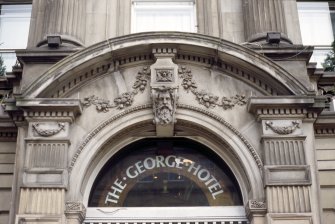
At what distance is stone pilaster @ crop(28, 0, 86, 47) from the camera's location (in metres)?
12.5

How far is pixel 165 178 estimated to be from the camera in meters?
11.8

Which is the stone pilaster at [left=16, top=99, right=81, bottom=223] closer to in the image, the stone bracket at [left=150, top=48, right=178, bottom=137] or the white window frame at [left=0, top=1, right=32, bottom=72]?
the stone bracket at [left=150, top=48, right=178, bottom=137]

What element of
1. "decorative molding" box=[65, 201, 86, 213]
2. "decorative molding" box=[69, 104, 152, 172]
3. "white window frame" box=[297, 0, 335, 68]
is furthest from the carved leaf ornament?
"white window frame" box=[297, 0, 335, 68]

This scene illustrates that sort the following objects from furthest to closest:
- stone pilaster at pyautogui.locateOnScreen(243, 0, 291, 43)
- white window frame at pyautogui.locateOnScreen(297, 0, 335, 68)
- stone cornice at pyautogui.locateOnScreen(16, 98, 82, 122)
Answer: white window frame at pyautogui.locateOnScreen(297, 0, 335, 68), stone pilaster at pyautogui.locateOnScreen(243, 0, 291, 43), stone cornice at pyautogui.locateOnScreen(16, 98, 82, 122)

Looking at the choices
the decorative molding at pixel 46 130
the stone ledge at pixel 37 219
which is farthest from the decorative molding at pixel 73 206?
the decorative molding at pixel 46 130

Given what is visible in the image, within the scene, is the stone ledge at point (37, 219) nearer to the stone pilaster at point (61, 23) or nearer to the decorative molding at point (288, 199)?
the decorative molding at point (288, 199)

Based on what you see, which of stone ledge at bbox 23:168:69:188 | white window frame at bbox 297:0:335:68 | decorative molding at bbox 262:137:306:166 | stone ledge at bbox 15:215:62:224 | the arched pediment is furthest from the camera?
white window frame at bbox 297:0:335:68

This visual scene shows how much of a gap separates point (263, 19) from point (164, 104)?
3506 millimetres

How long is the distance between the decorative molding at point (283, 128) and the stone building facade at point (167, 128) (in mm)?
31

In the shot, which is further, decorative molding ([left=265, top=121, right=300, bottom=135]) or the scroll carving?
decorative molding ([left=265, top=121, right=300, bottom=135])

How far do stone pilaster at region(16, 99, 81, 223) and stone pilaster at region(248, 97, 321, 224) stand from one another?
394 cm

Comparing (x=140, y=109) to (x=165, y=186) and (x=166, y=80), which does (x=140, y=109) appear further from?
(x=165, y=186)

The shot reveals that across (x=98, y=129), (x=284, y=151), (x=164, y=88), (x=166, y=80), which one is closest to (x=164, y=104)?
(x=164, y=88)

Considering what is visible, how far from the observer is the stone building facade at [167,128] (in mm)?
10484
